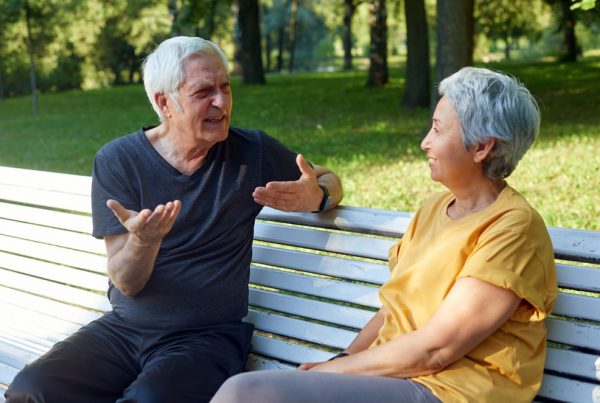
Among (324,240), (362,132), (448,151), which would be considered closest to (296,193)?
(324,240)

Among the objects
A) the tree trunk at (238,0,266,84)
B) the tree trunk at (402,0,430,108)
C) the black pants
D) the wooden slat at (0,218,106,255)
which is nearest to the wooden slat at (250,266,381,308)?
the black pants

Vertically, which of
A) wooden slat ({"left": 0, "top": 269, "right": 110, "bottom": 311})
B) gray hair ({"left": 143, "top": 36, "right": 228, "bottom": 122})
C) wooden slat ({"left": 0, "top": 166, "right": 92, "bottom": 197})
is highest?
gray hair ({"left": 143, "top": 36, "right": 228, "bottom": 122})

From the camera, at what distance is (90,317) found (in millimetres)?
4070

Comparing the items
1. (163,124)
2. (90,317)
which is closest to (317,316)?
(163,124)

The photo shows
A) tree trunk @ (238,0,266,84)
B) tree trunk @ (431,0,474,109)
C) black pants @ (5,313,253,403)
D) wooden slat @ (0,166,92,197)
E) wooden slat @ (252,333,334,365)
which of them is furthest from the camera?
tree trunk @ (238,0,266,84)

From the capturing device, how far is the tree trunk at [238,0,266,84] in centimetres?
2308

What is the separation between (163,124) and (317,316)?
957 mm

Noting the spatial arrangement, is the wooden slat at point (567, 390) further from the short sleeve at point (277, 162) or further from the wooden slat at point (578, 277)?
the short sleeve at point (277, 162)

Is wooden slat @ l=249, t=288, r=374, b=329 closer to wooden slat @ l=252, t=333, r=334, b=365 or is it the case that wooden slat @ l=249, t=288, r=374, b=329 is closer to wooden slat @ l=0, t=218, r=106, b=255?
wooden slat @ l=252, t=333, r=334, b=365

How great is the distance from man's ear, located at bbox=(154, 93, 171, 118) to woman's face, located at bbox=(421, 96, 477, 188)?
A: 3.74ft

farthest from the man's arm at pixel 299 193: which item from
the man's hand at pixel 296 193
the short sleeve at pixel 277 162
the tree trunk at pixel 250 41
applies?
the tree trunk at pixel 250 41

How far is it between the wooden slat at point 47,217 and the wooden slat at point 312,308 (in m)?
0.99

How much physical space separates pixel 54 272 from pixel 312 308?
153cm

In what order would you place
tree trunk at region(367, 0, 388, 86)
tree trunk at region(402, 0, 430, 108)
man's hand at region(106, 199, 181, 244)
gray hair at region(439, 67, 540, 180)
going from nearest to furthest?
gray hair at region(439, 67, 540, 180)
man's hand at region(106, 199, 181, 244)
tree trunk at region(402, 0, 430, 108)
tree trunk at region(367, 0, 388, 86)
